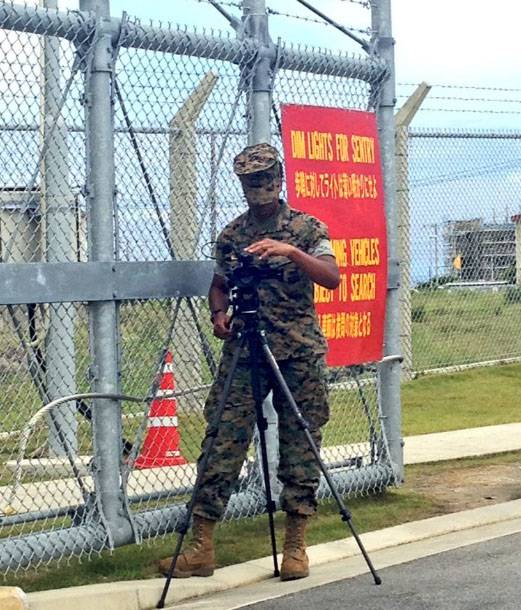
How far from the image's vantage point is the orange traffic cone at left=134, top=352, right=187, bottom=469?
7.28 metres

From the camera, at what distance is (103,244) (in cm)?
591

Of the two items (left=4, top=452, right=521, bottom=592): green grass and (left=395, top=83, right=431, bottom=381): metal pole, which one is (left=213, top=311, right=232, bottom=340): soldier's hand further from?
(left=395, top=83, right=431, bottom=381): metal pole

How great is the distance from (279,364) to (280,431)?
0.33 metres

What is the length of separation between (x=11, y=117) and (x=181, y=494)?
2.17 meters

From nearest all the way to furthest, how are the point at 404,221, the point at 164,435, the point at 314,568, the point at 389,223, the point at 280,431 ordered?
1. the point at 280,431
2. the point at 314,568
3. the point at 164,435
4. the point at 389,223
5. the point at 404,221

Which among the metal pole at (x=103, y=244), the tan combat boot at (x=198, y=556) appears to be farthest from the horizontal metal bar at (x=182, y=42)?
the tan combat boot at (x=198, y=556)

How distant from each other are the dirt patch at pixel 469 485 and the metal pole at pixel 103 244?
7.76ft

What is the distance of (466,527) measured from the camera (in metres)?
7.02

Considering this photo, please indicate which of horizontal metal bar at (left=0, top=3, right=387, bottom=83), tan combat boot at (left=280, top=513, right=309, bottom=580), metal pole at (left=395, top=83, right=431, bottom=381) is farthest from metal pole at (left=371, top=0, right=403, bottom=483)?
metal pole at (left=395, top=83, right=431, bottom=381)

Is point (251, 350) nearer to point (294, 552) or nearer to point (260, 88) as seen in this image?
point (294, 552)

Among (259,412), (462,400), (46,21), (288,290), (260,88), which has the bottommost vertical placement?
(462,400)

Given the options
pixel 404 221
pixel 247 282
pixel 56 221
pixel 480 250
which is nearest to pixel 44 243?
pixel 56 221

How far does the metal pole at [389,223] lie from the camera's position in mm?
7625

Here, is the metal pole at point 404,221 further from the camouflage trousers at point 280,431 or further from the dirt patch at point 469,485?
the camouflage trousers at point 280,431
